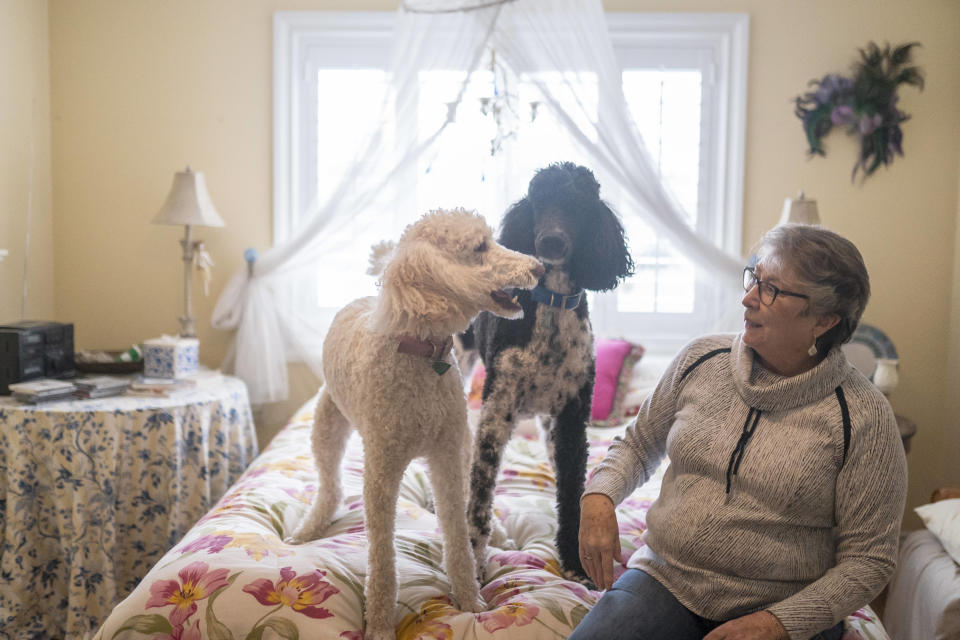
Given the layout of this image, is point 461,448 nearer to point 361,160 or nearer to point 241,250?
point 361,160

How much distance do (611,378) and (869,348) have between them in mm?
1239

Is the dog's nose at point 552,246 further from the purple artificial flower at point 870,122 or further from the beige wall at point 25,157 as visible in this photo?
the beige wall at point 25,157

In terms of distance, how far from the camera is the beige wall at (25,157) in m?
2.96

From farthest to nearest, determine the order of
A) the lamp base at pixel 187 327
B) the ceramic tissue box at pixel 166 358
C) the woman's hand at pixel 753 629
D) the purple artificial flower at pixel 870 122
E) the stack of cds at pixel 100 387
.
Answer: the purple artificial flower at pixel 870 122 → the lamp base at pixel 187 327 → the ceramic tissue box at pixel 166 358 → the stack of cds at pixel 100 387 → the woman's hand at pixel 753 629

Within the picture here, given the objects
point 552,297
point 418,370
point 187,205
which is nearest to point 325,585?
point 418,370

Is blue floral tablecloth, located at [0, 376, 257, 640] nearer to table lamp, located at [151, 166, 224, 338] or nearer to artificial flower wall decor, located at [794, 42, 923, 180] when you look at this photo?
Answer: table lamp, located at [151, 166, 224, 338]

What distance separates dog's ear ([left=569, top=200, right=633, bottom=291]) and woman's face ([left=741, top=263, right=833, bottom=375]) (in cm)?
25

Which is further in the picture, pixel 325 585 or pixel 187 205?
pixel 187 205

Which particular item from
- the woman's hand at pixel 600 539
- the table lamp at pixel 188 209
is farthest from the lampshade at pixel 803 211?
the table lamp at pixel 188 209

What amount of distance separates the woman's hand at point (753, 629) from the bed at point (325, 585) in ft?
0.96

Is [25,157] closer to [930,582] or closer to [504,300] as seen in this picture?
[504,300]

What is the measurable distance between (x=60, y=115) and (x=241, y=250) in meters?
0.99

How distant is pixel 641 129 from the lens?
3.29m

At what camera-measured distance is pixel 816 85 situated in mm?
3234
